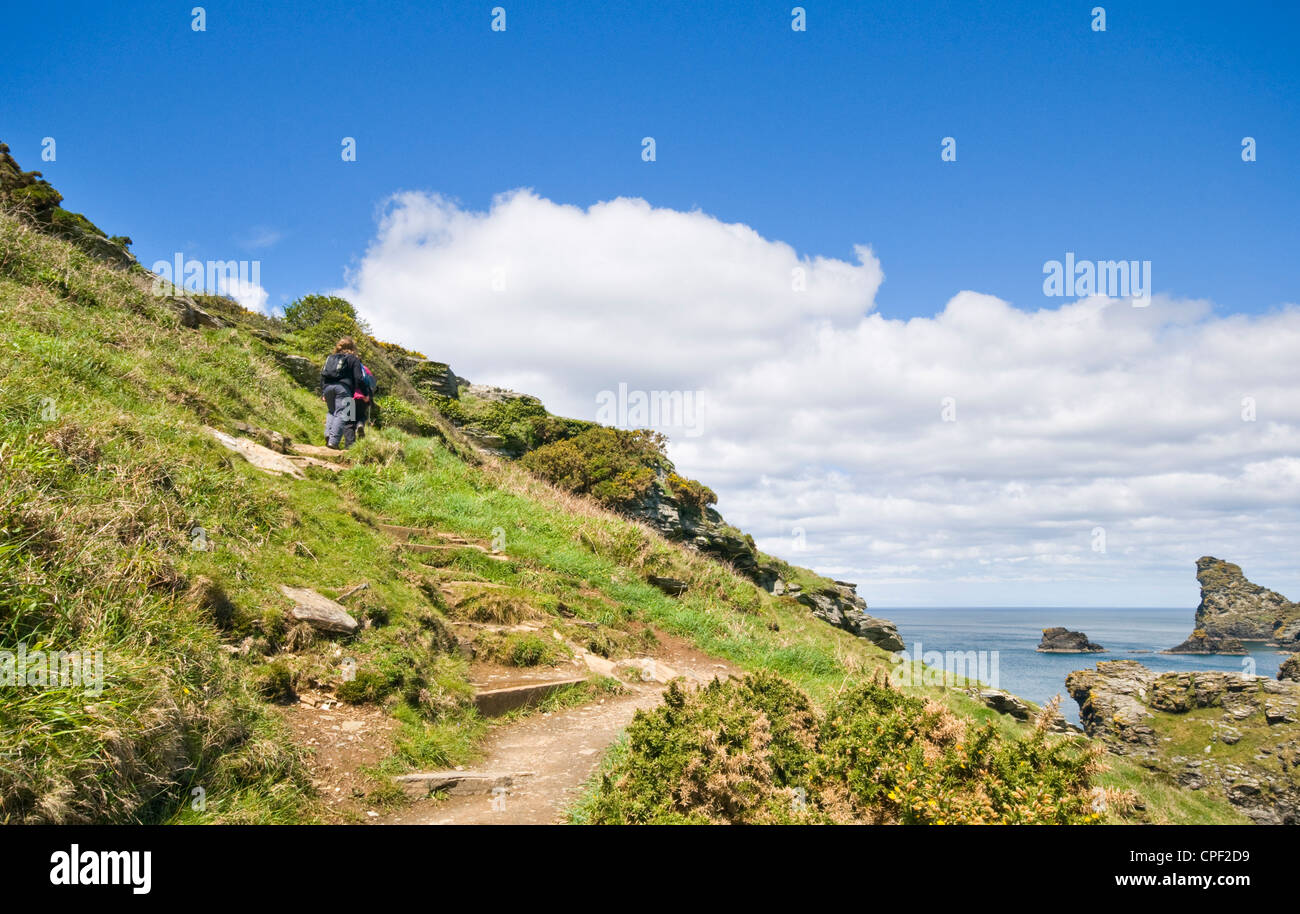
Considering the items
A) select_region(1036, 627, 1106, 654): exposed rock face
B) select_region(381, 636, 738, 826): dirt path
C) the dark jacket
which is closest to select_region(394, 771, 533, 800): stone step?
select_region(381, 636, 738, 826): dirt path

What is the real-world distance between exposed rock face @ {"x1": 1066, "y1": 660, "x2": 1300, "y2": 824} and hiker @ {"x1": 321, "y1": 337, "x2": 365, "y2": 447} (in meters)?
33.9

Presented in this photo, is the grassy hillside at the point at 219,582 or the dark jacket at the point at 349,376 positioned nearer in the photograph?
the grassy hillside at the point at 219,582

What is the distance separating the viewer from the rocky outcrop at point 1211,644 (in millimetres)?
53000

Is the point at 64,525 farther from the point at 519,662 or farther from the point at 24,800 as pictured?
the point at 519,662

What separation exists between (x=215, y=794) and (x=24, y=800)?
1.22 meters

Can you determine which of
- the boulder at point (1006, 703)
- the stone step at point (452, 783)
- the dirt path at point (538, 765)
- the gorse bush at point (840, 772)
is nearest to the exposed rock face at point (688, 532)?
the boulder at point (1006, 703)

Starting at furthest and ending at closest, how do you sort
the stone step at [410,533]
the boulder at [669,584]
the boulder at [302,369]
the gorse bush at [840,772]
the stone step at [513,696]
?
the boulder at [302,369], the boulder at [669,584], the stone step at [410,533], the stone step at [513,696], the gorse bush at [840,772]

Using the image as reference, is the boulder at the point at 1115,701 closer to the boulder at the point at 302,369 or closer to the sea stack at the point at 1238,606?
the sea stack at the point at 1238,606

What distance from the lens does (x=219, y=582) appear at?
19.9 ft

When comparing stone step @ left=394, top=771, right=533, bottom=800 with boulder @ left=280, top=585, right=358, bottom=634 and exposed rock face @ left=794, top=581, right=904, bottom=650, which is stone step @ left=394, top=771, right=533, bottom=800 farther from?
exposed rock face @ left=794, top=581, right=904, bottom=650

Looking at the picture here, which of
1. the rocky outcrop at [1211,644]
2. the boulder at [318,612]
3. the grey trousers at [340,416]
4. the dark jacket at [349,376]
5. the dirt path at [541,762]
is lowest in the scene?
the rocky outcrop at [1211,644]
